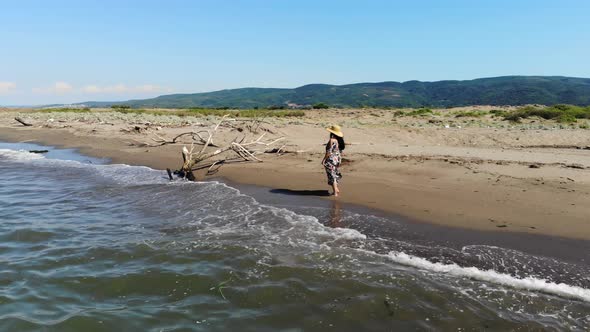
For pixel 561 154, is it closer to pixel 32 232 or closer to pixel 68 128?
pixel 32 232

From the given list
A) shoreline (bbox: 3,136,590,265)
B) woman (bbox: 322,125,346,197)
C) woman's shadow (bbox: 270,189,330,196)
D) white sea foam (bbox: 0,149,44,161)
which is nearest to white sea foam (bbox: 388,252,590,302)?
shoreline (bbox: 3,136,590,265)

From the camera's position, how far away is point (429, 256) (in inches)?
238

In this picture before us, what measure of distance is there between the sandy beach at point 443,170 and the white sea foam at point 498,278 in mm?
1876

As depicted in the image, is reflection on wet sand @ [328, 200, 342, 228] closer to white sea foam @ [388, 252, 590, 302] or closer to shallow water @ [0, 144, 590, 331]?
shallow water @ [0, 144, 590, 331]

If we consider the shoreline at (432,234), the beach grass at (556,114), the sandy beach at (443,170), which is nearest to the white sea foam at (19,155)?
the sandy beach at (443,170)

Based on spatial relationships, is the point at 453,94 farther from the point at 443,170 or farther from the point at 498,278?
the point at 498,278

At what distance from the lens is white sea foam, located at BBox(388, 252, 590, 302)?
16.0ft

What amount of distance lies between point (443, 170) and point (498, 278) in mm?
6218

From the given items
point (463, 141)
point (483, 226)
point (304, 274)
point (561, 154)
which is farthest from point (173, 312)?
point (463, 141)

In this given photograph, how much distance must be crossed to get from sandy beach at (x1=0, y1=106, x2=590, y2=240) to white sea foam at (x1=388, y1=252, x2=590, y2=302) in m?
1.88

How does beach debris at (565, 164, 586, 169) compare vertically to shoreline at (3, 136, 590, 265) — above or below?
above

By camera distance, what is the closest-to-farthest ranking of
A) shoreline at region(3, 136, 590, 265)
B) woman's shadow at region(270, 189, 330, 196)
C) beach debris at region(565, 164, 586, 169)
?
shoreline at region(3, 136, 590, 265)
woman's shadow at region(270, 189, 330, 196)
beach debris at region(565, 164, 586, 169)

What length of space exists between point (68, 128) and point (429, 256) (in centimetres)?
2711

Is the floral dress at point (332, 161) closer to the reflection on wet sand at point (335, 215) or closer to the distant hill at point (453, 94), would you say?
the reflection on wet sand at point (335, 215)
